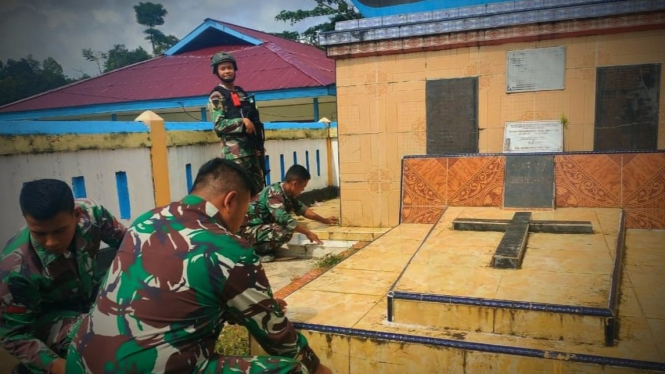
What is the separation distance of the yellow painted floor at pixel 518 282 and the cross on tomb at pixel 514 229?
90 millimetres

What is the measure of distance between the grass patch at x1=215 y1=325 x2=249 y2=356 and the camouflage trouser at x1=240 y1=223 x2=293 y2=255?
6.48ft

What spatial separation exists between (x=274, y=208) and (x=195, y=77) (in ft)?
34.8

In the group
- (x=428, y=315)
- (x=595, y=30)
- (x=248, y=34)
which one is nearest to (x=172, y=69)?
(x=248, y=34)

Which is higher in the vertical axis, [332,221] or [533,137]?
[533,137]

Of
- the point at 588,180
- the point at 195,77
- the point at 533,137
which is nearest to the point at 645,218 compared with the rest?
the point at 588,180

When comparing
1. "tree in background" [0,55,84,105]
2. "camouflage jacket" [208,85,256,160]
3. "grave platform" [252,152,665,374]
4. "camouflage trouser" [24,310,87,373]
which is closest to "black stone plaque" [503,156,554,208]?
"grave platform" [252,152,665,374]

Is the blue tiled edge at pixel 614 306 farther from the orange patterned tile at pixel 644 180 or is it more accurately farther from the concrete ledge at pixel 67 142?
the concrete ledge at pixel 67 142

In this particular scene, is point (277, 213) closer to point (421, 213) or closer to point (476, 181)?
point (421, 213)

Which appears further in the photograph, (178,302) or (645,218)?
(645,218)

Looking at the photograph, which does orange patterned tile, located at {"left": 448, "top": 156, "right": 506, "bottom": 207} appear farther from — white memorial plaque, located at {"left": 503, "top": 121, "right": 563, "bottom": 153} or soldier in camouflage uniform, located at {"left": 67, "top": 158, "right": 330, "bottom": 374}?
soldier in camouflage uniform, located at {"left": 67, "top": 158, "right": 330, "bottom": 374}

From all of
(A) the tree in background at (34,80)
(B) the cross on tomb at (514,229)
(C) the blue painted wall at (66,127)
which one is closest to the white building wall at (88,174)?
(C) the blue painted wall at (66,127)

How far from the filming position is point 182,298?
1.58 m

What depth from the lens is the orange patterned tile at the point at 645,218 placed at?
4.16m

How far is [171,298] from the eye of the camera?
1.58m
